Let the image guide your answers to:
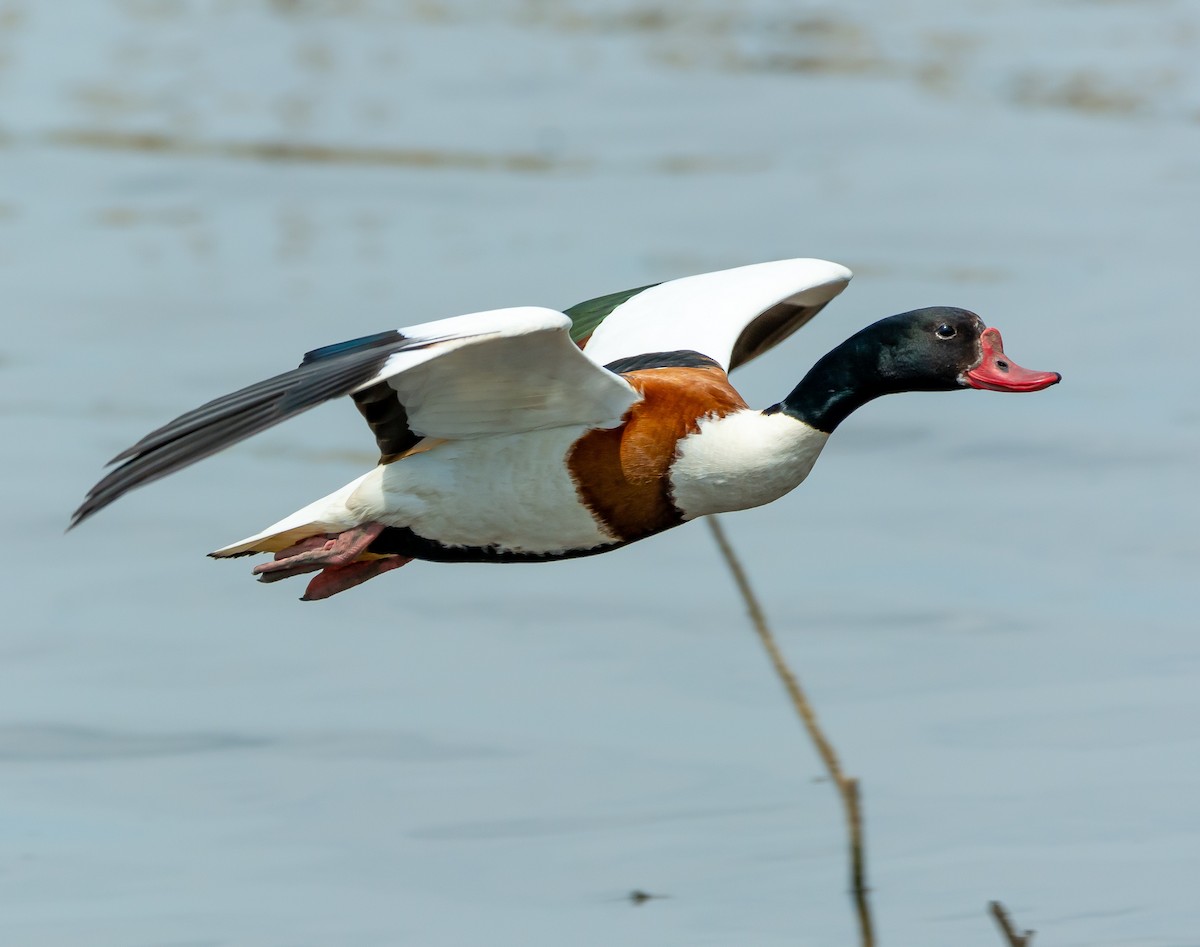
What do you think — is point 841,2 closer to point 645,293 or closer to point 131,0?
point 131,0

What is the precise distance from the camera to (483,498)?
687 centimetres

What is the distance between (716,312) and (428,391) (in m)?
1.60

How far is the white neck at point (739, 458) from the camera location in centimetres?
678

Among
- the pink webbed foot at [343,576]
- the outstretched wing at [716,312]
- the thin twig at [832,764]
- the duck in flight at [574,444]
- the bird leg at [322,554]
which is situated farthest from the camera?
the outstretched wing at [716,312]

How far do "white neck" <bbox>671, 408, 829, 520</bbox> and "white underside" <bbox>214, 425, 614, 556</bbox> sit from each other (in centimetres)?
34

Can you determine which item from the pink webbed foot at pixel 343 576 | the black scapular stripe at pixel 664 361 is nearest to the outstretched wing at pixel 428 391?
the pink webbed foot at pixel 343 576

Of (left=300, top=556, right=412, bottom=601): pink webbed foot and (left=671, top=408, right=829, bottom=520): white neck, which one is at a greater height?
(left=671, top=408, right=829, bottom=520): white neck

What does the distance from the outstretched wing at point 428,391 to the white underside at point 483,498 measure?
0.24 feet

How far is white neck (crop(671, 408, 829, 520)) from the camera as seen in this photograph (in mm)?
6777

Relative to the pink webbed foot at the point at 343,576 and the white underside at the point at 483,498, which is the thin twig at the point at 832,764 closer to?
the white underside at the point at 483,498

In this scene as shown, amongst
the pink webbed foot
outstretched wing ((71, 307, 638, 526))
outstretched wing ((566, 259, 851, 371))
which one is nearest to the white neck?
outstretched wing ((71, 307, 638, 526))

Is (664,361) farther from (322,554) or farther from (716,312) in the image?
(322,554)

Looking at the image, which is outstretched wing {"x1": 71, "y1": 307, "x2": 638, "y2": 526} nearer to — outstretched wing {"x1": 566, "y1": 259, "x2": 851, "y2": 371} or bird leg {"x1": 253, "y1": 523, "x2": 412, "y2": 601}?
bird leg {"x1": 253, "y1": 523, "x2": 412, "y2": 601}

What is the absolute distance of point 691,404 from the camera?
271 inches
